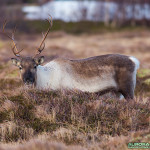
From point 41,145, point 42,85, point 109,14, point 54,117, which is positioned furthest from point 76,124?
point 109,14

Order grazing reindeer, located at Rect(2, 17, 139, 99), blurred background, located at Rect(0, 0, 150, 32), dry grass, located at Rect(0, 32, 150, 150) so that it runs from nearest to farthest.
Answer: dry grass, located at Rect(0, 32, 150, 150)
grazing reindeer, located at Rect(2, 17, 139, 99)
blurred background, located at Rect(0, 0, 150, 32)

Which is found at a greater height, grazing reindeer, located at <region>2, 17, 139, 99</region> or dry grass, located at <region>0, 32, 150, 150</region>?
grazing reindeer, located at <region>2, 17, 139, 99</region>

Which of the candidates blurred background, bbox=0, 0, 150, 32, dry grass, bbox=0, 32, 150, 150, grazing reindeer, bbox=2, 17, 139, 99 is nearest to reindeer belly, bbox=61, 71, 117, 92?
grazing reindeer, bbox=2, 17, 139, 99

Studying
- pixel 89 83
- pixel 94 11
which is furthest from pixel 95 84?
pixel 94 11

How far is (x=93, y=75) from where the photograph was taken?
7.40 meters

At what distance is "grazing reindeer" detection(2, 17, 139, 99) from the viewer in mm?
7242

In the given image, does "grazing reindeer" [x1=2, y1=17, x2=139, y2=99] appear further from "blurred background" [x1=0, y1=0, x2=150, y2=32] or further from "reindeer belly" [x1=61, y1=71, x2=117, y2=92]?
"blurred background" [x1=0, y1=0, x2=150, y2=32]

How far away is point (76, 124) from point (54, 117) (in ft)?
1.59

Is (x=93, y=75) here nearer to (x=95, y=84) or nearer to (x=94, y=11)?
(x=95, y=84)

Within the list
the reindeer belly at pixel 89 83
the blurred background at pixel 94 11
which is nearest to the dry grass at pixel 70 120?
the reindeer belly at pixel 89 83

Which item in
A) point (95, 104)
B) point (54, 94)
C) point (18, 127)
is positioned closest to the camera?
→ point (18, 127)

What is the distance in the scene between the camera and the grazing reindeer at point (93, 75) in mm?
7242

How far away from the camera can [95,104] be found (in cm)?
593

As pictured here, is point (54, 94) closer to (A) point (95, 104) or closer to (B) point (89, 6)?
(A) point (95, 104)
